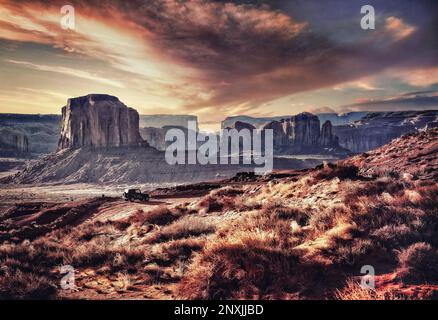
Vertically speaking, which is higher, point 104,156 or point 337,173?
point 104,156

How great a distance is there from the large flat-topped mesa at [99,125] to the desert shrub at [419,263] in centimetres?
10493

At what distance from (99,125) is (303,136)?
11427 centimetres

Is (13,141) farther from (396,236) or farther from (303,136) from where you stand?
(396,236)

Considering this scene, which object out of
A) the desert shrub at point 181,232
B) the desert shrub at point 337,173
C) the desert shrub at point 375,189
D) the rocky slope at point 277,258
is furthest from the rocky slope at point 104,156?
the rocky slope at point 277,258

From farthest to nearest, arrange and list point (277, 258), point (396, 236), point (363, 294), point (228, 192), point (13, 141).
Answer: point (13, 141)
point (228, 192)
point (396, 236)
point (277, 258)
point (363, 294)

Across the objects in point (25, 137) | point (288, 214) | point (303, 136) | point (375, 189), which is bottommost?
point (288, 214)

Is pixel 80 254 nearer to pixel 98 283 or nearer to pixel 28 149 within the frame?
pixel 98 283

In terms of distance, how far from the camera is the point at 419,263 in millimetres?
5281

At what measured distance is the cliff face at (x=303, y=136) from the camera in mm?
164375

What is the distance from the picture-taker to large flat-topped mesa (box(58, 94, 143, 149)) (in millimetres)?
104375

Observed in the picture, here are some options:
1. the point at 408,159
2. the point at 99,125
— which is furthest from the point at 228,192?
the point at 99,125

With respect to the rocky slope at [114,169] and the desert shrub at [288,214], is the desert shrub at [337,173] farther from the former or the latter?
the rocky slope at [114,169]

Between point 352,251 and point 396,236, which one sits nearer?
point 352,251
